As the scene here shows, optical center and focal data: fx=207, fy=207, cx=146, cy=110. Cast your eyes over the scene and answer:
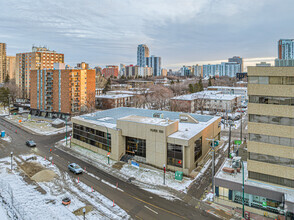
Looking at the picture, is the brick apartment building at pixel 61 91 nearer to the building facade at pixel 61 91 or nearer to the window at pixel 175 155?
the building facade at pixel 61 91

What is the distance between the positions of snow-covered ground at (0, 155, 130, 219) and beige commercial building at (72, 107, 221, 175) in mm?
9715

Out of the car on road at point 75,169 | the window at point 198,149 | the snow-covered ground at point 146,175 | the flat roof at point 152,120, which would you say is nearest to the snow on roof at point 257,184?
the snow-covered ground at point 146,175

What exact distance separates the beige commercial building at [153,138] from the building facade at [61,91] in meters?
30.3

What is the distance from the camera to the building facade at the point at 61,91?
71.6m

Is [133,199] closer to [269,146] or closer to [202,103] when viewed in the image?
[269,146]

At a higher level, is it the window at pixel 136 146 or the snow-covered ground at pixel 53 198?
the window at pixel 136 146

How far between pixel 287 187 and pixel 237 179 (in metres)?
4.71

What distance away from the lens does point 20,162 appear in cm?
3581

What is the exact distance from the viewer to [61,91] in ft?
237

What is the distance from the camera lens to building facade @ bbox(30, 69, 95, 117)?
235 feet

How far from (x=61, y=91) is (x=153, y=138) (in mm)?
51301

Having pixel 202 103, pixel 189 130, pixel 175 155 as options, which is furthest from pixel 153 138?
pixel 202 103

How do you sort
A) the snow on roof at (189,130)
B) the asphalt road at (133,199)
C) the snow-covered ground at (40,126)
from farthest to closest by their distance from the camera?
the snow-covered ground at (40,126) < the snow on roof at (189,130) < the asphalt road at (133,199)

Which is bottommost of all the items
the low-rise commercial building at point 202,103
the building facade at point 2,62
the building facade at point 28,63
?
the low-rise commercial building at point 202,103
